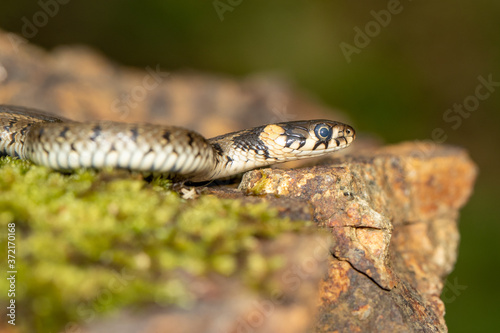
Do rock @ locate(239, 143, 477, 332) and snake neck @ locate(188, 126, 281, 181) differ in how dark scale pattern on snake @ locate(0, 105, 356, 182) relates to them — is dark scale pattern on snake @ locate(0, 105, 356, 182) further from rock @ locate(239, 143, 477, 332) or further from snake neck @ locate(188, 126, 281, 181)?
rock @ locate(239, 143, 477, 332)

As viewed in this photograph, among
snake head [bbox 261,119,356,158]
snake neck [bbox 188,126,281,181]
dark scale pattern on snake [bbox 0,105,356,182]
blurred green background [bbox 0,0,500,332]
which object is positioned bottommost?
dark scale pattern on snake [bbox 0,105,356,182]

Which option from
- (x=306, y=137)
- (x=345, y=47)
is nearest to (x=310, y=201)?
(x=306, y=137)

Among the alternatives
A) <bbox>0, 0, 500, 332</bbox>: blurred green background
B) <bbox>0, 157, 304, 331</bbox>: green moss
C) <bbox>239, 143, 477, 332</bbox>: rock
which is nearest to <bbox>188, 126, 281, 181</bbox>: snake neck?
<bbox>239, 143, 477, 332</bbox>: rock

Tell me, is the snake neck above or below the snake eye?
below

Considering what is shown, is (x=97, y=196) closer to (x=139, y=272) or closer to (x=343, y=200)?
(x=139, y=272)

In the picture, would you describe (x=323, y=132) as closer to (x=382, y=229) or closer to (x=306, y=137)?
(x=306, y=137)

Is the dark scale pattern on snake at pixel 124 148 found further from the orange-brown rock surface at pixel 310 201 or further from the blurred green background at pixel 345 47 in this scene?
the blurred green background at pixel 345 47

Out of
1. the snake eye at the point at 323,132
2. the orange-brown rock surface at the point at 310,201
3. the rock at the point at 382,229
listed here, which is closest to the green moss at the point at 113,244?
the orange-brown rock surface at the point at 310,201
